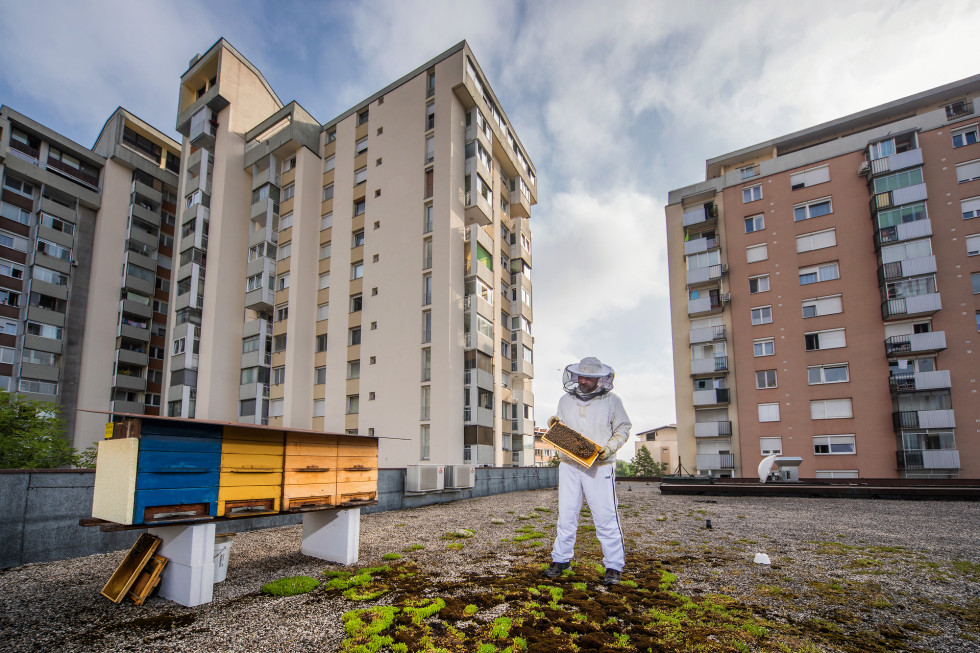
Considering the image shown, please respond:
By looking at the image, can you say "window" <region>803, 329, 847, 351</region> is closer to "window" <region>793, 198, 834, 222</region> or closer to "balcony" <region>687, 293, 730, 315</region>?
"balcony" <region>687, 293, 730, 315</region>

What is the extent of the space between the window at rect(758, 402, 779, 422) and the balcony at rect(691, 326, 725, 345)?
6.05 meters

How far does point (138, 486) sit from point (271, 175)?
3855 centimetres

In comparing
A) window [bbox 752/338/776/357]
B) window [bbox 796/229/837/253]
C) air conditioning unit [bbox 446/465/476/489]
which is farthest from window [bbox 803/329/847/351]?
air conditioning unit [bbox 446/465/476/489]

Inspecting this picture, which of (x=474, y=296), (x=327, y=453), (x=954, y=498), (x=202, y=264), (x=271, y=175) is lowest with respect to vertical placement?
(x=954, y=498)

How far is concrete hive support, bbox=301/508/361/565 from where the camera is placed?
812 centimetres

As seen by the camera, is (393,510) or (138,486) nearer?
(138,486)

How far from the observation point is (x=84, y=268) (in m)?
43.7

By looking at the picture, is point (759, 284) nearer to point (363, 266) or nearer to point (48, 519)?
point (363, 266)

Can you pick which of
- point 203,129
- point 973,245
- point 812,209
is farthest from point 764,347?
point 203,129

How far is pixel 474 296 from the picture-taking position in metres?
32.0

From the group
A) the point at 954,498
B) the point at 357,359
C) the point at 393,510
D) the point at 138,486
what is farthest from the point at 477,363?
the point at 138,486

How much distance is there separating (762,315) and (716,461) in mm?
11384

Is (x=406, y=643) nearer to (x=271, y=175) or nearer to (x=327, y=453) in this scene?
(x=327, y=453)

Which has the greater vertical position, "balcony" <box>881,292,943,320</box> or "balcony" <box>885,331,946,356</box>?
"balcony" <box>881,292,943,320</box>
